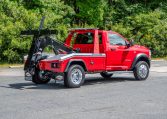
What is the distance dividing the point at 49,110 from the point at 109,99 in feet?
7.40

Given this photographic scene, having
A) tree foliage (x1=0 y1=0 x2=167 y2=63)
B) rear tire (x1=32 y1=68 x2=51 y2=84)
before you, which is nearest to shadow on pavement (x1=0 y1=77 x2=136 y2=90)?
Answer: rear tire (x1=32 y1=68 x2=51 y2=84)

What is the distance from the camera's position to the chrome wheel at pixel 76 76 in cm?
1463

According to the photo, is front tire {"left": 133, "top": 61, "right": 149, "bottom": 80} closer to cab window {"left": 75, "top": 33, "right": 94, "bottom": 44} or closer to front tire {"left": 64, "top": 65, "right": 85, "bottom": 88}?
cab window {"left": 75, "top": 33, "right": 94, "bottom": 44}

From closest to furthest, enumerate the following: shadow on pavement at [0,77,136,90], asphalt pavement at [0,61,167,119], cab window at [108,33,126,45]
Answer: asphalt pavement at [0,61,167,119] < shadow on pavement at [0,77,136,90] < cab window at [108,33,126,45]

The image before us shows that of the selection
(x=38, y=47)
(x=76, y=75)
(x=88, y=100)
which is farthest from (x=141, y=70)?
A: (x=88, y=100)

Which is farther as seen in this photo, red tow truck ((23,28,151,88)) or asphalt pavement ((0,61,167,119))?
red tow truck ((23,28,151,88))

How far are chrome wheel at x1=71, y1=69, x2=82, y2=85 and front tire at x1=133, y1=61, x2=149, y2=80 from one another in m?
2.87

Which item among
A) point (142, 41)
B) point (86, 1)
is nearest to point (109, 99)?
point (142, 41)

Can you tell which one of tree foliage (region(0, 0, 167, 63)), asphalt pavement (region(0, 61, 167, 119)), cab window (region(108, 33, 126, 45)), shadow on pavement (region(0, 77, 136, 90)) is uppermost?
tree foliage (region(0, 0, 167, 63))

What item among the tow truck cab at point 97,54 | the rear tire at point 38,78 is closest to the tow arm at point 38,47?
the rear tire at point 38,78

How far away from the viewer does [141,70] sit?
16938mm

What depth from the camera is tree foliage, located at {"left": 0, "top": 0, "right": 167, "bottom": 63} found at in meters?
25.1

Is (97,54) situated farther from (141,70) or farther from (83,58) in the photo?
(141,70)

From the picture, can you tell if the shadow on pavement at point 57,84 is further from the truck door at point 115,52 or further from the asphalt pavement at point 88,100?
the truck door at point 115,52
